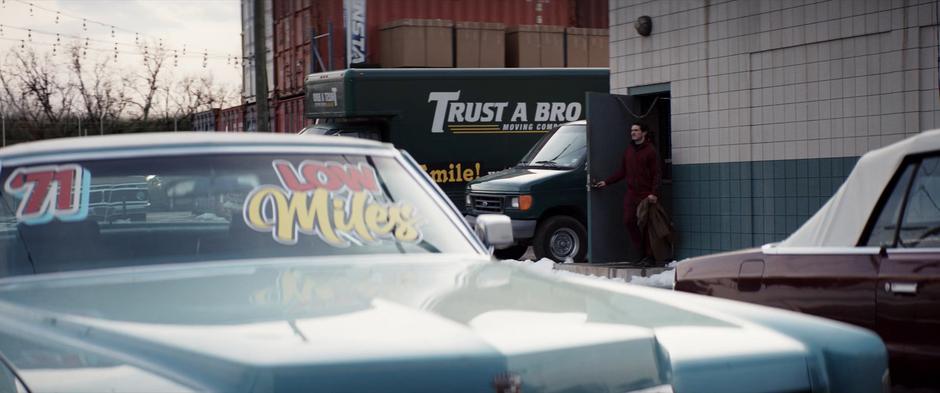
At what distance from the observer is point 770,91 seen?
47.8ft

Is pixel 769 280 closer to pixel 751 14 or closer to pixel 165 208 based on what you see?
pixel 165 208

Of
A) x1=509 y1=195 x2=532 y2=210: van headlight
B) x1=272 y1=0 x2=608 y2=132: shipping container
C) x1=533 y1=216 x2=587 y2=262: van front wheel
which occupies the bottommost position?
x1=533 y1=216 x2=587 y2=262: van front wheel

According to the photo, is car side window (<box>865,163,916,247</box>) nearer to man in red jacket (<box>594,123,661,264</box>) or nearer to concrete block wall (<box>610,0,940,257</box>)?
concrete block wall (<box>610,0,940,257</box>)

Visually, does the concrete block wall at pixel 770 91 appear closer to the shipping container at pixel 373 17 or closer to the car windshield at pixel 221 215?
the shipping container at pixel 373 17

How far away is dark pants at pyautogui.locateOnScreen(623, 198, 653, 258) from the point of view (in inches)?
608

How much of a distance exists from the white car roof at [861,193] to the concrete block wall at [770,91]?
7450 mm

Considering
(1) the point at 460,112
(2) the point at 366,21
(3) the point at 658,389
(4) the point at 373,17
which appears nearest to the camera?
(3) the point at 658,389

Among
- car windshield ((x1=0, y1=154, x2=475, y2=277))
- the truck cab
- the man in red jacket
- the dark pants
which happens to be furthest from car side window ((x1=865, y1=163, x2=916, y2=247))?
the truck cab

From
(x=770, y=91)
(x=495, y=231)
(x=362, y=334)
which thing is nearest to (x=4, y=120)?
(x=770, y=91)

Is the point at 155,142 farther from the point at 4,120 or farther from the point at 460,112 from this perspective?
the point at 4,120

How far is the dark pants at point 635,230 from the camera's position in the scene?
1545 cm

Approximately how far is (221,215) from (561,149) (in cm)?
1348

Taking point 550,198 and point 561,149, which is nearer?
point 550,198

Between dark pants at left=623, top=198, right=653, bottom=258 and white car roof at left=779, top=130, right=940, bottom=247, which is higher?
white car roof at left=779, top=130, right=940, bottom=247
